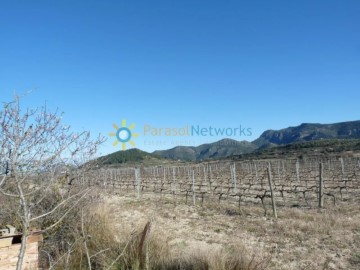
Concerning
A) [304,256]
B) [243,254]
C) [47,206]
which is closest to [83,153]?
[47,206]

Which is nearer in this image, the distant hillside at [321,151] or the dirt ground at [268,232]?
the dirt ground at [268,232]

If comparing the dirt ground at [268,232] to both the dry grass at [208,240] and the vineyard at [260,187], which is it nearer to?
the dry grass at [208,240]

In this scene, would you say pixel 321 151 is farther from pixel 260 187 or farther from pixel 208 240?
pixel 208 240

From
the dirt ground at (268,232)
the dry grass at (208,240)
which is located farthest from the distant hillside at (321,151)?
the dry grass at (208,240)

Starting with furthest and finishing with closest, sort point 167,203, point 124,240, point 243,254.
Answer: point 167,203 → point 124,240 → point 243,254

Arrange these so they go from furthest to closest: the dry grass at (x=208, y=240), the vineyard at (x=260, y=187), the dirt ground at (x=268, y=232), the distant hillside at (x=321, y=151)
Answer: the distant hillside at (x=321, y=151) < the vineyard at (x=260, y=187) < the dirt ground at (x=268, y=232) < the dry grass at (x=208, y=240)

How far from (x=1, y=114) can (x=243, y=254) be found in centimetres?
367

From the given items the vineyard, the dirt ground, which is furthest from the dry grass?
the vineyard

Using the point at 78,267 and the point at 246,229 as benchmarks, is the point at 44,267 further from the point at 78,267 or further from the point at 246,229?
the point at 246,229

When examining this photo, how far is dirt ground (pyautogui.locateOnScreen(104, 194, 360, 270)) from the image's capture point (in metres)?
6.85

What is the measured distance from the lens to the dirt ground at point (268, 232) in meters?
6.85

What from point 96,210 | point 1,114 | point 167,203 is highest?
point 1,114

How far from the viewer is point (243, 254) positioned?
16.4 ft

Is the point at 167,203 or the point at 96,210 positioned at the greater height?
the point at 96,210
